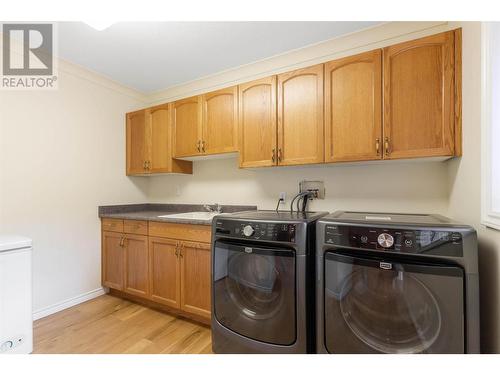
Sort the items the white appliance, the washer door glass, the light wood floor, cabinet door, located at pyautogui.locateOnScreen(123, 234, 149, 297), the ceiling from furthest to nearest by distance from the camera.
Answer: cabinet door, located at pyautogui.locateOnScreen(123, 234, 149, 297)
the ceiling
the light wood floor
the white appliance
the washer door glass

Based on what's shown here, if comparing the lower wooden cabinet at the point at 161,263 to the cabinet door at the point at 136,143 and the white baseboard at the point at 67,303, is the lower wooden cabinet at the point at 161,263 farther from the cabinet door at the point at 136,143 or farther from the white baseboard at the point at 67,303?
the cabinet door at the point at 136,143

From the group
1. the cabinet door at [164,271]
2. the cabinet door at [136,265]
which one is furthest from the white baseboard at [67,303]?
the cabinet door at [164,271]

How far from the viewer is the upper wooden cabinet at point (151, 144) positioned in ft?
8.16

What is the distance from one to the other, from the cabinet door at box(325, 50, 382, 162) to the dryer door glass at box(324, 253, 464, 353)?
0.79 m

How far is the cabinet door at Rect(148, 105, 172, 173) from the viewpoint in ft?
8.13

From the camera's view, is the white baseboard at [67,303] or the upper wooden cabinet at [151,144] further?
the upper wooden cabinet at [151,144]

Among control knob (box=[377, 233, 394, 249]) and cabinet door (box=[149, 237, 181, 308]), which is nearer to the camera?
control knob (box=[377, 233, 394, 249])

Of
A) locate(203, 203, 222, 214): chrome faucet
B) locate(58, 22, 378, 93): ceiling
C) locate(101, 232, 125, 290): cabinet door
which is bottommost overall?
locate(101, 232, 125, 290): cabinet door

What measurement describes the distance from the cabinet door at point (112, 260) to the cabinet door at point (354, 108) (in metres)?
2.24

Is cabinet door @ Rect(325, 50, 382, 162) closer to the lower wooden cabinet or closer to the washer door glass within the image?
the washer door glass

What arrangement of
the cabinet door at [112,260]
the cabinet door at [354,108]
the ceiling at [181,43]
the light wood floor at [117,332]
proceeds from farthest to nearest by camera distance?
1. the cabinet door at [112,260]
2. the ceiling at [181,43]
3. the light wood floor at [117,332]
4. the cabinet door at [354,108]

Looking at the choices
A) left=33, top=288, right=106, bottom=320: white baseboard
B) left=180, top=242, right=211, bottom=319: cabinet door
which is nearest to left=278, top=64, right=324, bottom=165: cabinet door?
left=180, top=242, right=211, bottom=319: cabinet door

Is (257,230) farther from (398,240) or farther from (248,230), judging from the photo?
(398,240)
